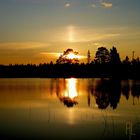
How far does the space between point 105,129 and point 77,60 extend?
118880 millimetres

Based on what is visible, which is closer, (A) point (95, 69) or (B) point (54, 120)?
(B) point (54, 120)

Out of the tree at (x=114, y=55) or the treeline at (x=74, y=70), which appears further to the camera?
the tree at (x=114, y=55)

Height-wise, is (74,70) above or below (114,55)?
below

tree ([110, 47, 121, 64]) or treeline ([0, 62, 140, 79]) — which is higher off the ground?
tree ([110, 47, 121, 64])

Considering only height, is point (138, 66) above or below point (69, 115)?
above

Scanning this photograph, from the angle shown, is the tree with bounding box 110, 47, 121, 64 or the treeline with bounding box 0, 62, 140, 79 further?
the tree with bounding box 110, 47, 121, 64

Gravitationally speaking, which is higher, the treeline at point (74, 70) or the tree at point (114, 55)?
the tree at point (114, 55)

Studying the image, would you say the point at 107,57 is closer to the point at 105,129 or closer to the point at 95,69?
the point at 95,69

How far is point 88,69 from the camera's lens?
12175 centimetres

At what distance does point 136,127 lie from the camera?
66.2 ft

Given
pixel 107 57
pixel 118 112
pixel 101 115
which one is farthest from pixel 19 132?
pixel 107 57

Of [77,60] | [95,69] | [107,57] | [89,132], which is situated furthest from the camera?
[77,60]

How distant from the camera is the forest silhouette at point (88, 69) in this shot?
4056 inches

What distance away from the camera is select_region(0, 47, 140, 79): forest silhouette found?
103019 mm
